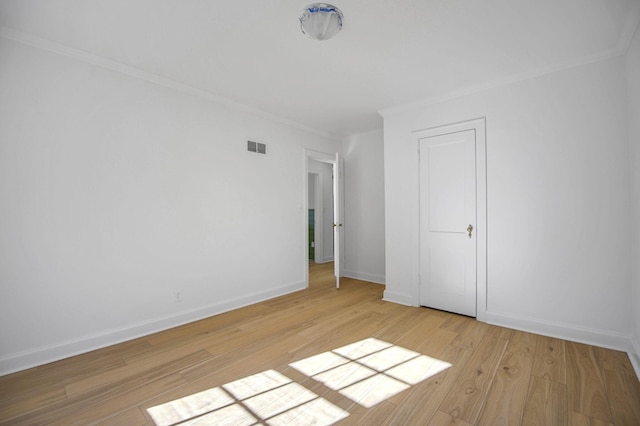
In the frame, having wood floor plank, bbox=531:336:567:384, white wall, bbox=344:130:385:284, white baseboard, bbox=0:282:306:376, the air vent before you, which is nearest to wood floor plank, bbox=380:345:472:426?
wood floor plank, bbox=531:336:567:384

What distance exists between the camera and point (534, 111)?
115 inches

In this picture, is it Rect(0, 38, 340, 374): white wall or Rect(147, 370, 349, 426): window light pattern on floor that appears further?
Rect(0, 38, 340, 374): white wall

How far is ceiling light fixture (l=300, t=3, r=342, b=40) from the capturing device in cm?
197

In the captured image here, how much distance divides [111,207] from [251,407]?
7.23 feet

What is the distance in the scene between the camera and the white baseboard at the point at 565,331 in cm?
254

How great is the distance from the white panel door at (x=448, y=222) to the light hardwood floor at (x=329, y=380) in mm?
428

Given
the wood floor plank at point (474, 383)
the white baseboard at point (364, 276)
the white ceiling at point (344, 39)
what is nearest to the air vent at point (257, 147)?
the white ceiling at point (344, 39)

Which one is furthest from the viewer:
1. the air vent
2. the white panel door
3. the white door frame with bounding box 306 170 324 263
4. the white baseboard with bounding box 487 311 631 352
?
the white door frame with bounding box 306 170 324 263

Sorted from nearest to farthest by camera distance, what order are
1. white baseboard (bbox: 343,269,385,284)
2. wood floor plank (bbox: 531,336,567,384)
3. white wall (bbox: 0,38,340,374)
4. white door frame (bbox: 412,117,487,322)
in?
1. wood floor plank (bbox: 531,336,567,384)
2. white wall (bbox: 0,38,340,374)
3. white door frame (bbox: 412,117,487,322)
4. white baseboard (bbox: 343,269,385,284)

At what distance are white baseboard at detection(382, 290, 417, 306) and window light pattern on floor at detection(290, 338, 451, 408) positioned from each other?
1.24 m

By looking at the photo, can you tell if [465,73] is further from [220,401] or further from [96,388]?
[96,388]

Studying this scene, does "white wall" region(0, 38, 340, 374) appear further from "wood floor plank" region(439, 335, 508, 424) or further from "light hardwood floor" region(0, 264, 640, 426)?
"wood floor plank" region(439, 335, 508, 424)

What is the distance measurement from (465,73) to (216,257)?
348 cm

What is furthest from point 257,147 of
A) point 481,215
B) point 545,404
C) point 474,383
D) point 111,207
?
point 545,404
